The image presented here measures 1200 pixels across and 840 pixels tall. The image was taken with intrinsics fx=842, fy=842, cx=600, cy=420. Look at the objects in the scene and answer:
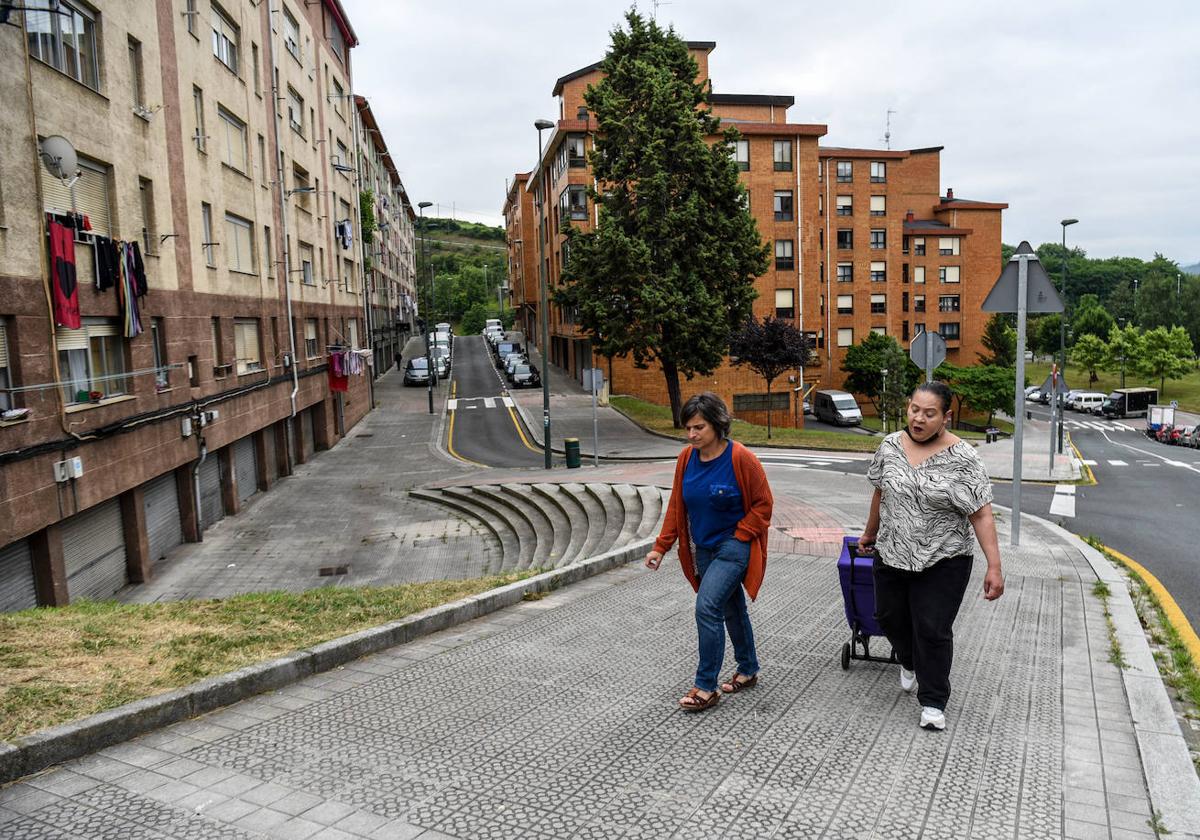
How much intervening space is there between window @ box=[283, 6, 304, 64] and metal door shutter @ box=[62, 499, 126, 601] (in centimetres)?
1944

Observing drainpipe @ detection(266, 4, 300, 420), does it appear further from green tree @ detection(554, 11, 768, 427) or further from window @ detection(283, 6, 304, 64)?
Answer: green tree @ detection(554, 11, 768, 427)

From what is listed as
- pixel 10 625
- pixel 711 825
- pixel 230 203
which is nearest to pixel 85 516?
pixel 10 625

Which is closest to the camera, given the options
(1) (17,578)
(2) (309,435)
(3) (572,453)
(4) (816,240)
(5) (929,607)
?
(5) (929,607)

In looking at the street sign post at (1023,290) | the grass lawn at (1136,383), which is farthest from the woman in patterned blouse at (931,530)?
the grass lawn at (1136,383)

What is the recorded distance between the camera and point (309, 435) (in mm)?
29953

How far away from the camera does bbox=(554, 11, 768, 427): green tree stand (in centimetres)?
2897

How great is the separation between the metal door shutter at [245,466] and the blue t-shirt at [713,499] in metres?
18.9

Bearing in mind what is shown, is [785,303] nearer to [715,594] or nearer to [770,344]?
[770,344]

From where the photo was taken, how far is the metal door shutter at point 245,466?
21.5 metres

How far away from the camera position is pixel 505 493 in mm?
20156

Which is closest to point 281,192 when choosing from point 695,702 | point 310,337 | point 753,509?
point 310,337

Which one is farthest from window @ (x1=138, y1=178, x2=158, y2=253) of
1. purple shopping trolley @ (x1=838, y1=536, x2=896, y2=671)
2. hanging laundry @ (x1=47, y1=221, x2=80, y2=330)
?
purple shopping trolley @ (x1=838, y1=536, x2=896, y2=671)

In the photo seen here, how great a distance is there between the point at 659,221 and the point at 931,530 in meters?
26.0

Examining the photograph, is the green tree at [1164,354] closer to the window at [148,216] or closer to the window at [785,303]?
the window at [785,303]
